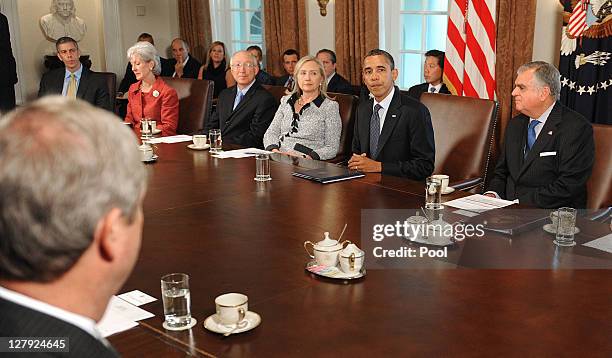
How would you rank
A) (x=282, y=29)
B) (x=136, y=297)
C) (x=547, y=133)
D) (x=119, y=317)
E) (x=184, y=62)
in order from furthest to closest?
(x=184, y=62) < (x=282, y=29) < (x=547, y=133) < (x=136, y=297) < (x=119, y=317)

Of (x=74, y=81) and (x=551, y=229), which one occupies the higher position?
(x=74, y=81)

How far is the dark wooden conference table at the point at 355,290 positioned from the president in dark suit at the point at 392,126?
3.10 ft

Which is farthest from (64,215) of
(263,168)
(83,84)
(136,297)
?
(83,84)

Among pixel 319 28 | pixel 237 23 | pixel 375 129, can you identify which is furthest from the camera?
pixel 237 23

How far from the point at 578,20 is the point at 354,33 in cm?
219

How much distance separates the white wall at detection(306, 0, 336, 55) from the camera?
265 inches

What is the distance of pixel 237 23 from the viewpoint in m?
8.31

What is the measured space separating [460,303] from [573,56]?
3593 millimetres

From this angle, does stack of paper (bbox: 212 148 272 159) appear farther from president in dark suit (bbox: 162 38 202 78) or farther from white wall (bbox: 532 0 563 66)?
president in dark suit (bbox: 162 38 202 78)

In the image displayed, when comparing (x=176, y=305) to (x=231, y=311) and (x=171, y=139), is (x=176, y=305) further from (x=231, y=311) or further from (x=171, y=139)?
(x=171, y=139)

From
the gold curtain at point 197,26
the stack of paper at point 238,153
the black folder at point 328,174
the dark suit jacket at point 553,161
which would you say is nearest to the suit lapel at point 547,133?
the dark suit jacket at point 553,161

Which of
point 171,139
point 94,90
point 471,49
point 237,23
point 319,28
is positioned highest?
point 237,23

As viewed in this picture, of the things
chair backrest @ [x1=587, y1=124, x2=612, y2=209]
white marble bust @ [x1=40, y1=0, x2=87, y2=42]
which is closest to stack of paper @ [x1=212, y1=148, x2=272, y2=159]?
chair backrest @ [x1=587, y1=124, x2=612, y2=209]

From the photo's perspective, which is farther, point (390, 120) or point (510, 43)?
point (510, 43)
